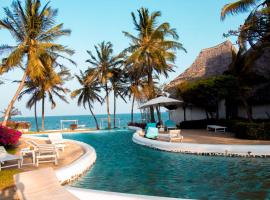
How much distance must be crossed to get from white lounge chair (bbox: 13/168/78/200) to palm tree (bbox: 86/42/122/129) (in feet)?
77.8

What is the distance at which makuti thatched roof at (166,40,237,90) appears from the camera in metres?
26.5

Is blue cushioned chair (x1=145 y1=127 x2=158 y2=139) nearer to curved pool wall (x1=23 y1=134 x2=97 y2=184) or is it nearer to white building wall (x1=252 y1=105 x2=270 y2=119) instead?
curved pool wall (x1=23 y1=134 x2=97 y2=184)

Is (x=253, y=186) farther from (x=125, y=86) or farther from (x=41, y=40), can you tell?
(x=125, y=86)

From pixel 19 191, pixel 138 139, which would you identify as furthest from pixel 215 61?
pixel 19 191

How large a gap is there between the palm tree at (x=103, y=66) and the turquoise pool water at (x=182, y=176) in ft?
61.5

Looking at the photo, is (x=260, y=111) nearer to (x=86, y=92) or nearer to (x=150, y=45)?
(x=150, y=45)

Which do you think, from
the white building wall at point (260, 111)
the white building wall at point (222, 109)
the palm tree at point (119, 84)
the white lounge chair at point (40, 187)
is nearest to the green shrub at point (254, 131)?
the white building wall at point (260, 111)

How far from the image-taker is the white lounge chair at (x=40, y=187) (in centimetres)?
518

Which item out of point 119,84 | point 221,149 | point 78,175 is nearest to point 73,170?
point 78,175

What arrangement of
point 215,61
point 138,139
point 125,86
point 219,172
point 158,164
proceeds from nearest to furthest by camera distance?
1. point 219,172
2. point 158,164
3. point 138,139
4. point 215,61
5. point 125,86

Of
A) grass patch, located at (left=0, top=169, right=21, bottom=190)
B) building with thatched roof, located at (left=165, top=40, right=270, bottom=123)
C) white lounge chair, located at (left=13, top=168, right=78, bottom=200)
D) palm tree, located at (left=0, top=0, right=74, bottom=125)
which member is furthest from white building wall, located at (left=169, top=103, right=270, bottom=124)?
white lounge chair, located at (left=13, top=168, right=78, bottom=200)

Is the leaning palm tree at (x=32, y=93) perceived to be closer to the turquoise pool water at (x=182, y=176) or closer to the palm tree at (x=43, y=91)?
the palm tree at (x=43, y=91)

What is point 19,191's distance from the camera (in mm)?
5527

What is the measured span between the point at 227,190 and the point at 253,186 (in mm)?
746
